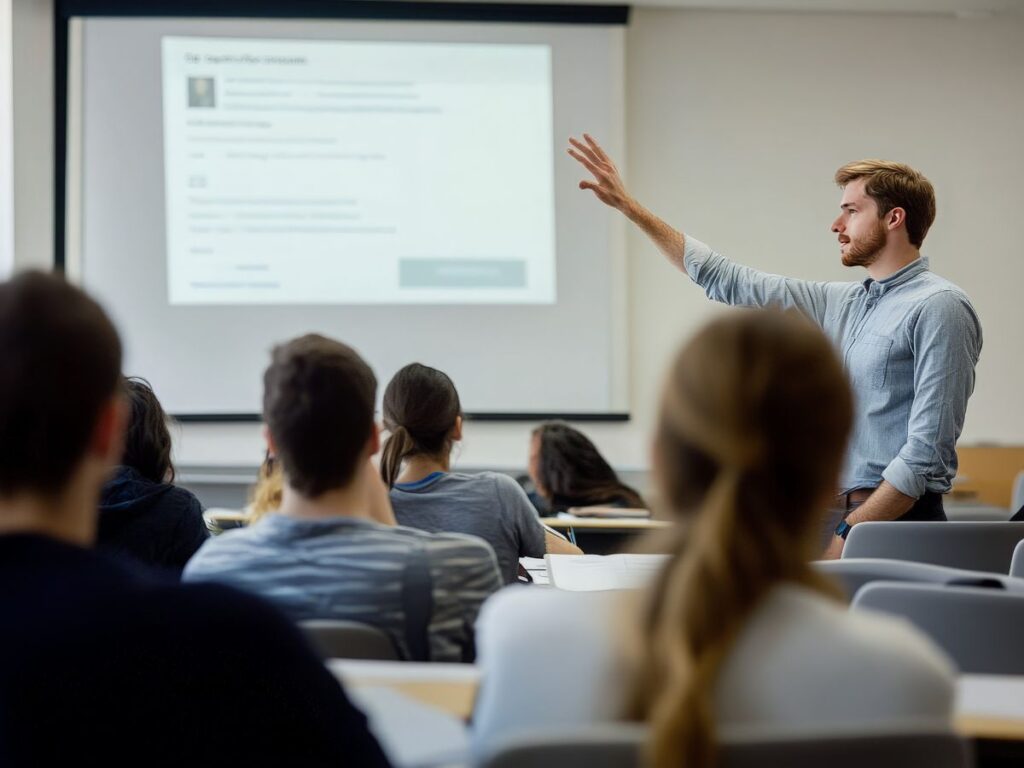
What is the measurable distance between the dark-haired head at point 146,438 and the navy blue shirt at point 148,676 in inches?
59.8

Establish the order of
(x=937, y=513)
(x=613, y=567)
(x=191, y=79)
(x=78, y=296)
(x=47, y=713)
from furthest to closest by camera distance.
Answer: (x=191, y=79) → (x=937, y=513) → (x=613, y=567) → (x=78, y=296) → (x=47, y=713)

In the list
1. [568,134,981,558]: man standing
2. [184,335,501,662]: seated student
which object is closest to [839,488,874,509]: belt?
[568,134,981,558]: man standing

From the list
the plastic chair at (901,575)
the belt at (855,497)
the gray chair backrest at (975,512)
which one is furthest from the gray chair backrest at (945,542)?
the gray chair backrest at (975,512)

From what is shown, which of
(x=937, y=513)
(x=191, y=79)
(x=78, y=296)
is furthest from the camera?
(x=191, y=79)

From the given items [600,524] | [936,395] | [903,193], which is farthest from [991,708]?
[600,524]

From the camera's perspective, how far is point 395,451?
250 cm

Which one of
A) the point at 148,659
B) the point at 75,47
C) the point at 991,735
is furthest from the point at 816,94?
the point at 148,659

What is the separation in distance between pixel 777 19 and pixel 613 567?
4.22 meters

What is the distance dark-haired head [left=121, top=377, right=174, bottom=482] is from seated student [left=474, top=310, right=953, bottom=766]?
164 cm

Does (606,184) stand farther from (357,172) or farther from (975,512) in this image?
(975,512)

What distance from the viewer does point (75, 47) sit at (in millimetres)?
5453

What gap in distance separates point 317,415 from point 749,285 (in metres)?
1.96

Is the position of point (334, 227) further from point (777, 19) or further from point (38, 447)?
point (38, 447)

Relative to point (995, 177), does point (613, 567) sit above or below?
below
